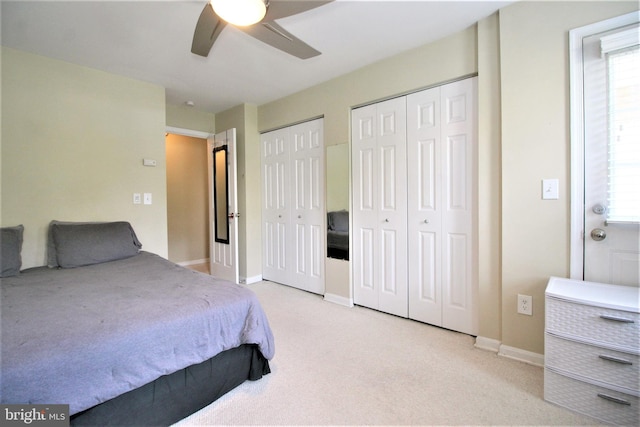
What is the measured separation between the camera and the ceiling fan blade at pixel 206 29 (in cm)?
144

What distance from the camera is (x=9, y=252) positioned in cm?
205

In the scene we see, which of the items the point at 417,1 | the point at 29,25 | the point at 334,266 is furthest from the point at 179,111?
the point at 417,1

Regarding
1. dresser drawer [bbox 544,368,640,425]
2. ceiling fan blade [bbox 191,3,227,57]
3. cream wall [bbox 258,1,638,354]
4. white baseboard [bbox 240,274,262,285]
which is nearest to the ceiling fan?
ceiling fan blade [bbox 191,3,227,57]

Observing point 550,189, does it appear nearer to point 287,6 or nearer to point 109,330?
point 287,6

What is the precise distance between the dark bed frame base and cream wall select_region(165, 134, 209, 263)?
3.80 metres

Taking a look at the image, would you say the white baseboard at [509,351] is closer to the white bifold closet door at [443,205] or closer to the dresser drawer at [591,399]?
the white bifold closet door at [443,205]

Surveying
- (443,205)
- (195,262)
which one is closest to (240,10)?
(443,205)

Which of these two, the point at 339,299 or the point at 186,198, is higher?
the point at 186,198

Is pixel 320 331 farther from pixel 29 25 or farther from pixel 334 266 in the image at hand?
pixel 29 25

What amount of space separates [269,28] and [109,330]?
5.49 feet

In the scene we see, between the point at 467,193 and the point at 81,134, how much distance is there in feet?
11.6

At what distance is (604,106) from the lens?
1626 millimetres

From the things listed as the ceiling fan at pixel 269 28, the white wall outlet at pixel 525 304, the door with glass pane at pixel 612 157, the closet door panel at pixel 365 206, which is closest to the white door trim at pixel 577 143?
the door with glass pane at pixel 612 157

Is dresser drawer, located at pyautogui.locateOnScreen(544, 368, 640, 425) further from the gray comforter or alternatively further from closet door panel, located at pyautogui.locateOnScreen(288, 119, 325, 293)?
closet door panel, located at pyautogui.locateOnScreen(288, 119, 325, 293)
